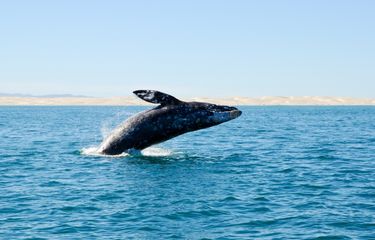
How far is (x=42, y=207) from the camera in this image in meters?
17.2

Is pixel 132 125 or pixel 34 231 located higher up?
pixel 132 125

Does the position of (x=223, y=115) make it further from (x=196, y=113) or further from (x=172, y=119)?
(x=172, y=119)

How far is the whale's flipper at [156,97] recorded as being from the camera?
2263 centimetres

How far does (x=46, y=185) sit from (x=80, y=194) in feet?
8.19

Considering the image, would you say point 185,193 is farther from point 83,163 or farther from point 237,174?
point 83,163

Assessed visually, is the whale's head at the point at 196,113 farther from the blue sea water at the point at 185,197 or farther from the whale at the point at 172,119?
the blue sea water at the point at 185,197

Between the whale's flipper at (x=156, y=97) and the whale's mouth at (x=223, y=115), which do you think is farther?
the whale's mouth at (x=223, y=115)

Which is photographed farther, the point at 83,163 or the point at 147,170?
the point at 83,163

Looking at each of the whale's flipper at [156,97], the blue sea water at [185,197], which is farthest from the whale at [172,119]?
the blue sea water at [185,197]

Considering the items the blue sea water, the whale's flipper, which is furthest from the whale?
the blue sea water

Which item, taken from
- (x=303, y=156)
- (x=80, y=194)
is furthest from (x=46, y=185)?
(x=303, y=156)

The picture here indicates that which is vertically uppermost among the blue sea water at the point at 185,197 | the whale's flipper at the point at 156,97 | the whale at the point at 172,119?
the whale's flipper at the point at 156,97

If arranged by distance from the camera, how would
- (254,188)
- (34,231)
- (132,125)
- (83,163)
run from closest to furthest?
(34,231) < (254,188) < (132,125) < (83,163)

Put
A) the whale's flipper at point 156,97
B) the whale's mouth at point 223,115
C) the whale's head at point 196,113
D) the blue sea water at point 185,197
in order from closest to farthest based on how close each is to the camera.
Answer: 1. the blue sea water at point 185,197
2. the whale's flipper at point 156,97
3. the whale's mouth at point 223,115
4. the whale's head at point 196,113
